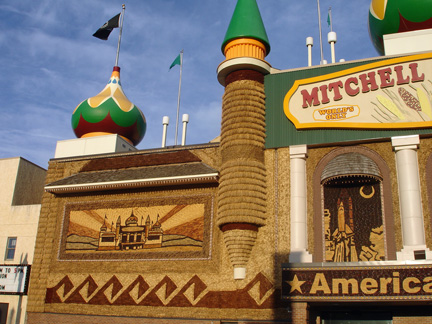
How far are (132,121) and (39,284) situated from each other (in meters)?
11.0

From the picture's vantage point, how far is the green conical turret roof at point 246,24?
75.7 feet

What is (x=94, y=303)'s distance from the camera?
73.5ft

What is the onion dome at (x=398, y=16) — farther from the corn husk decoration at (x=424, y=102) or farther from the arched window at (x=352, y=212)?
the arched window at (x=352, y=212)

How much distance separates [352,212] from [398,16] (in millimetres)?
9806

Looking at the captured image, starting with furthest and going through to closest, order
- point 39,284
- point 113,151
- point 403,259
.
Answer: point 113,151
point 39,284
point 403,259

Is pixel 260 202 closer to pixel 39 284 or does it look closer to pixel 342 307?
pixel 342 307

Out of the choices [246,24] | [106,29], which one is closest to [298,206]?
[246,24]

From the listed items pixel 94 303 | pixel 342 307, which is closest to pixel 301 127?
pixel 342 307

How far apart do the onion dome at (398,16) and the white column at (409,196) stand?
6.30 metres

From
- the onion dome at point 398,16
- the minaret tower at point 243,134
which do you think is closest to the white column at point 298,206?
the minaret tower at point 243,134

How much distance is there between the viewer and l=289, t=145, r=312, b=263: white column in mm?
19359

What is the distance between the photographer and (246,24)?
23359 millimetres

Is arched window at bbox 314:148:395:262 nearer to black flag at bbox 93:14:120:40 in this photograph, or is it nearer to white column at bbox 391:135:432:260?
white column at bbox 391:135:432:260

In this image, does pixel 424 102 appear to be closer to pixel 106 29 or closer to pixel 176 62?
pixel 176 62
